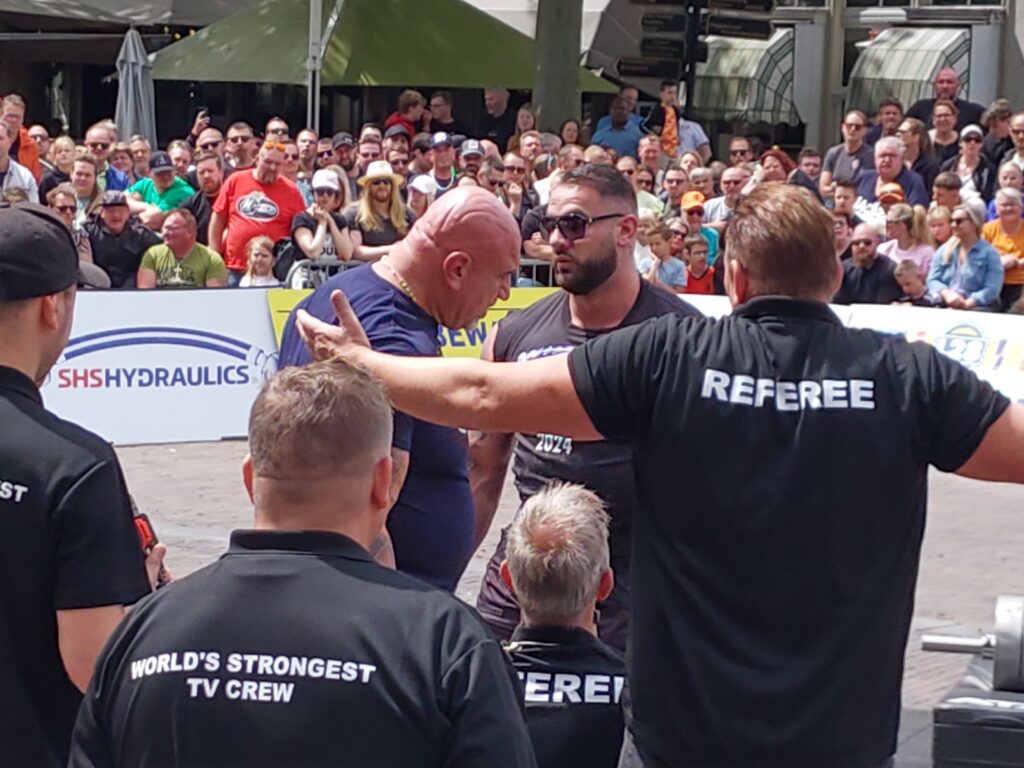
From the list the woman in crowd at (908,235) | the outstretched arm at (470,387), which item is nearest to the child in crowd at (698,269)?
the woman in crowd at (908,235)

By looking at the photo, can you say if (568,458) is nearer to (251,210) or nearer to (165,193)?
(251,210)

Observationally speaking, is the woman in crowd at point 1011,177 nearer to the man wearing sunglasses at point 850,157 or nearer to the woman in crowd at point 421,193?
the man wearing sunglasses at point 850,157

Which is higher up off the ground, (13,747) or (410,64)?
(410,64)

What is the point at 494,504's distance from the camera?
5133mm

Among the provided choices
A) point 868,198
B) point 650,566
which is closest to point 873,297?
point 868,198

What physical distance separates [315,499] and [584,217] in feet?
8.33

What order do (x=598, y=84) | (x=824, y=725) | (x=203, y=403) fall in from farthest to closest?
(x=598, y=84) < (x=203, y=403) < (x=824, y=725)

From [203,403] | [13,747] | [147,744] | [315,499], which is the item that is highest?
[315,499]

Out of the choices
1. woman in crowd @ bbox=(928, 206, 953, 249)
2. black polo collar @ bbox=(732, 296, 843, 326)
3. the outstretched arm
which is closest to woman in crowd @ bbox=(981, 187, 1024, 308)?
woman in crowd @ bbox=(928, 206, 953, 249)

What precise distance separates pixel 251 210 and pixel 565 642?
10.9m

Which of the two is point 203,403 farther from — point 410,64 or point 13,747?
point 410,64

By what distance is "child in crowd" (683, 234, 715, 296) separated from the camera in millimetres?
A: 14969

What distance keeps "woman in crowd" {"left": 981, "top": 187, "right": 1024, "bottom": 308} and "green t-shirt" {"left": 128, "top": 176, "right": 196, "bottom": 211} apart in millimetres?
6381

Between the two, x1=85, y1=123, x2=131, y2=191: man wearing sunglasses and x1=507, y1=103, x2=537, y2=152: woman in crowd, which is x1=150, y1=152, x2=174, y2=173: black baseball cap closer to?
x1=85, y1=123, x2=131, y2=191: man wearing sunglasses
